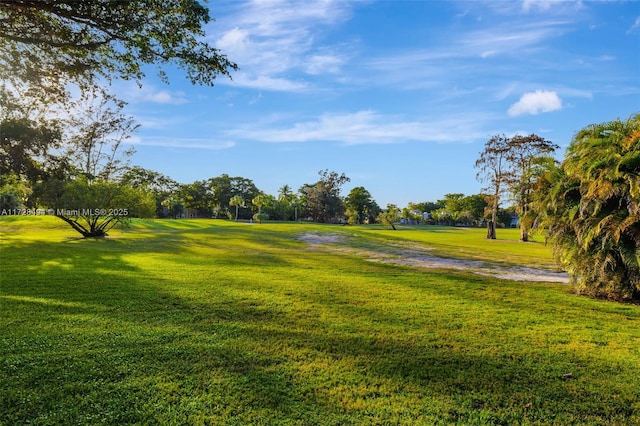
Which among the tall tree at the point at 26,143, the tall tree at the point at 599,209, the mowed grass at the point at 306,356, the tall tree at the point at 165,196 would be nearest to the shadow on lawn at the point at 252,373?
the mowed grass at the point at 306,356

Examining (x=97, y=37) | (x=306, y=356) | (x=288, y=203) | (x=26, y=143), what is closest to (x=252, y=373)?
(x=306, y=356)

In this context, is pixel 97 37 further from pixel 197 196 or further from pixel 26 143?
pixel 197 196

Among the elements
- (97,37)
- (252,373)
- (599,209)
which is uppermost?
(97,37)

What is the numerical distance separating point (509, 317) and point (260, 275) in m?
6.03

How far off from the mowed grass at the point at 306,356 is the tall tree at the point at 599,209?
78 centimetres

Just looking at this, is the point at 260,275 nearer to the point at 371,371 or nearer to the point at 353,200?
the point at 371,371

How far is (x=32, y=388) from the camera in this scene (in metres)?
3.29

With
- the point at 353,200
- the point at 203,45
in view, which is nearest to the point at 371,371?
the point at 203,45

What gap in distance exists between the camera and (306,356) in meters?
4.18

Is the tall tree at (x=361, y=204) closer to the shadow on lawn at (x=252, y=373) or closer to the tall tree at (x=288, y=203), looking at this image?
the tall tree at (x=288, y=203)

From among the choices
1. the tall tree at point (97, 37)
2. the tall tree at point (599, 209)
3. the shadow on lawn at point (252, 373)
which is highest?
the tall tree at point (97, 37)

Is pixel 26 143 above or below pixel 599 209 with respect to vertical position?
above

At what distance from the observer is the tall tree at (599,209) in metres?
7.07

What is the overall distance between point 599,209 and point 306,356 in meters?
7.22
